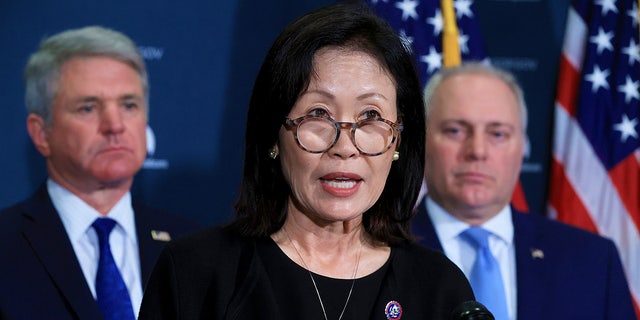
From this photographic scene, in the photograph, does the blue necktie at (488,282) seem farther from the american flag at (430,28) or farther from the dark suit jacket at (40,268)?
the dark suit jacket at (40,268)

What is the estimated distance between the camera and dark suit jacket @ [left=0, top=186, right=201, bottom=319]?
3.29 meters

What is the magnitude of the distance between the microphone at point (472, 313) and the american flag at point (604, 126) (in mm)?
3132

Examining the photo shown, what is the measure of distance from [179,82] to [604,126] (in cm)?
210

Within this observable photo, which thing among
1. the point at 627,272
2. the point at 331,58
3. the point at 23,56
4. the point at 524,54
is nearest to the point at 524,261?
the point at 627,272

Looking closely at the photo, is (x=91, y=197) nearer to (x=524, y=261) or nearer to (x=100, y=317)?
(x=100, y=317)

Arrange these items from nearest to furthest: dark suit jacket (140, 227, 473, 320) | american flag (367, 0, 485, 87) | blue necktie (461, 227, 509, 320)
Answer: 1. dark suit jacket (140, 227, 473, 320)
2. blue necktie (461, 227, 509, 320)
3. american flag (367, 0, 485, 87)

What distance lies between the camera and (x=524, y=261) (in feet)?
12.5

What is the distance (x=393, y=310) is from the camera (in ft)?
6.96

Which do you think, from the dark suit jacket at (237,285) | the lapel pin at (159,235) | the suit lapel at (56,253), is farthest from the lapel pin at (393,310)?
the lapel pin at (159,235)

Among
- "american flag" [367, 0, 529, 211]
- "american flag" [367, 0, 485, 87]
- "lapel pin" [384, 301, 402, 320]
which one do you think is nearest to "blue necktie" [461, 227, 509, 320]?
"american flag" [367, 0, 529, 211]

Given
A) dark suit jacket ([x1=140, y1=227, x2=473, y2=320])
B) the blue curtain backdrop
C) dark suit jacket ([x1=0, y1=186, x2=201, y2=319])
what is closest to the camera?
dark suit jacket ([x1=140, y1=227, x2=473, y2=320])

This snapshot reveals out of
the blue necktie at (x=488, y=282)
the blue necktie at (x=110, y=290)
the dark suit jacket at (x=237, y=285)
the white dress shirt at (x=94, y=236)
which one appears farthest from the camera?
the blue necktie at (x=488, y=282)

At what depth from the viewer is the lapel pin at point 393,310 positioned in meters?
2.11

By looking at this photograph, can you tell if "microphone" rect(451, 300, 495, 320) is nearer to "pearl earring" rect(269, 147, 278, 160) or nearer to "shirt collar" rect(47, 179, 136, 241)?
"pearl earring" rect(269, 147, 278, 160)
